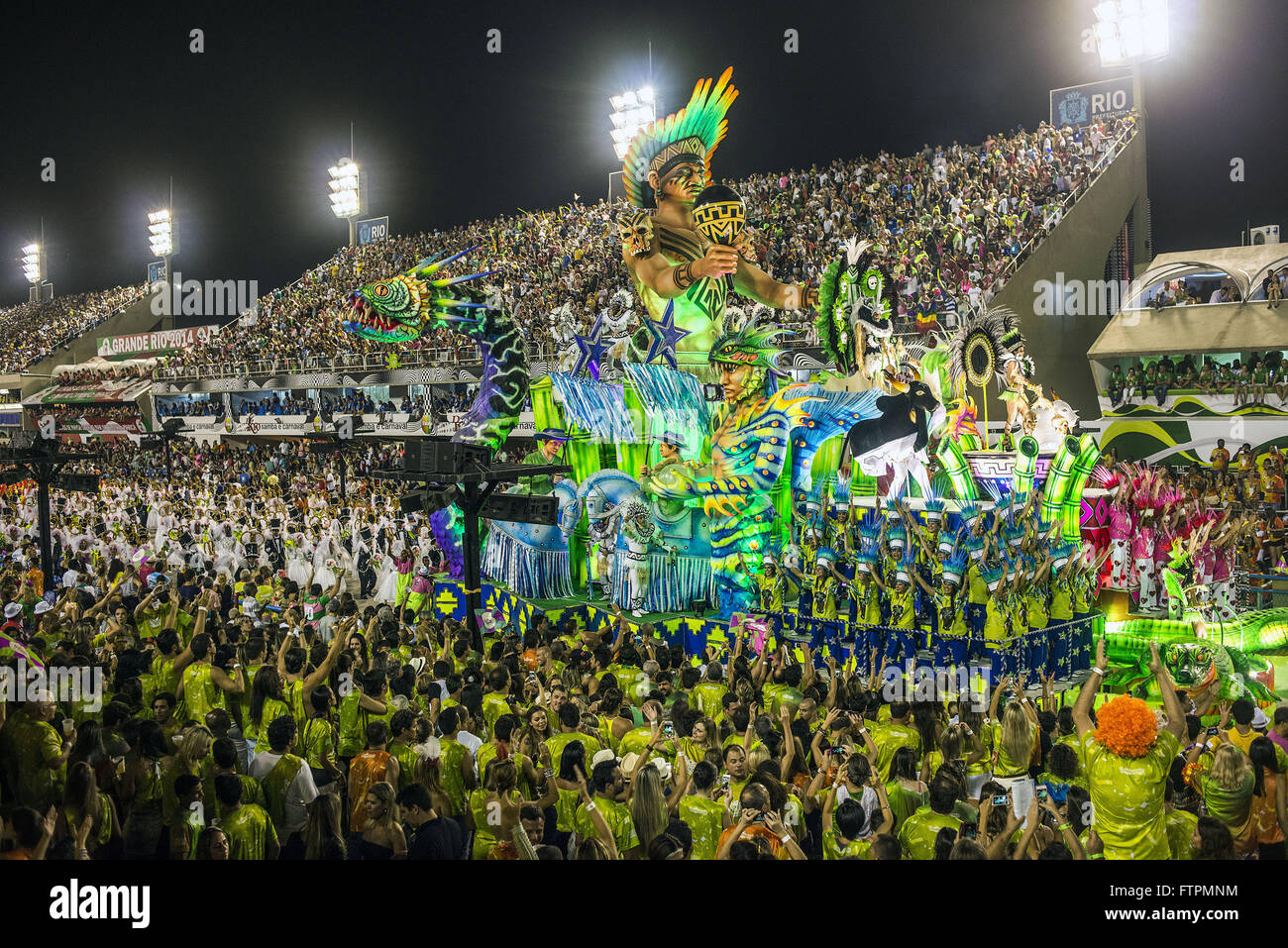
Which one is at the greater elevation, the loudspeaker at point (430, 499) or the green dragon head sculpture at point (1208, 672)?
the loudspeaker at point (430, 499)

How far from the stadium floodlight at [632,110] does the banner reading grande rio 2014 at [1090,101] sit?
1128cm

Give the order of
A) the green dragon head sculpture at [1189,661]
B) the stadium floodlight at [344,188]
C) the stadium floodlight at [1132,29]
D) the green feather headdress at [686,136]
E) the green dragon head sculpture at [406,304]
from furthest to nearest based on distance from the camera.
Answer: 1. the stadium floodlight at [344,188]
2. the stadium floodlight at [1132,29]
3. the green feather headdress at [686,136]
4. the green dragon head sculpture at [406,304]
5. the green dragon head sculpture at [1189,661]

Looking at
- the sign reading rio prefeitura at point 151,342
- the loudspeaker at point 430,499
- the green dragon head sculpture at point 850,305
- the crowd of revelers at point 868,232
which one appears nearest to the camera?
the loudspeaker at point 430,499

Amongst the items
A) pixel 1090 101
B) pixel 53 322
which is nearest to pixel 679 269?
pixel 1090 101

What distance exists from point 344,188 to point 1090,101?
31.0 metres

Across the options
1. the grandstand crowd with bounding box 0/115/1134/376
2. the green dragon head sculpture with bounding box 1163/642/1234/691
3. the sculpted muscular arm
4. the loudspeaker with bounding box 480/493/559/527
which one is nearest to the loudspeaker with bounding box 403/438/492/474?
the loudspeaker with bounding box 480/493/559/527

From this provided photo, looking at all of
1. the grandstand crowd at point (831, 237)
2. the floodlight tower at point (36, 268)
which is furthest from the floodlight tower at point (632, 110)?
the floodlight tower at point (36, 268)

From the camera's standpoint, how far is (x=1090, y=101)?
25.6 meters

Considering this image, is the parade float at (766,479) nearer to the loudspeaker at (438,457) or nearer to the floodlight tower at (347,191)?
the loudspeaker at (438,457)

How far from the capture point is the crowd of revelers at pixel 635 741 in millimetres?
4906

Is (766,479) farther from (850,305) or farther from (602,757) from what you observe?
(602,757)
